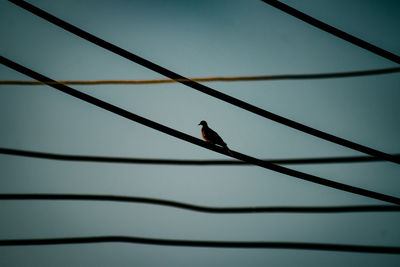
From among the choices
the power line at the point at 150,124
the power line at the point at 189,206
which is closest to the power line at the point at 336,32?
the power line at the point at 150,124

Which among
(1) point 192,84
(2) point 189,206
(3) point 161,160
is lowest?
(2) point 189,206

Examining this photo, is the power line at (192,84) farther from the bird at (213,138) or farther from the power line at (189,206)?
the bird at (213,138)

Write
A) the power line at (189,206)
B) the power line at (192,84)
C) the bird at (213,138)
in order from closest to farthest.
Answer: the power line at (192,84)
the power line at (189,206)
the bird at (213,138)

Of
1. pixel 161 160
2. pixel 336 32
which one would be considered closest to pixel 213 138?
pixel 161 160

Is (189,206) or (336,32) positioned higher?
(336,32)

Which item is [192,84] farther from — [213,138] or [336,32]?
[213,138]

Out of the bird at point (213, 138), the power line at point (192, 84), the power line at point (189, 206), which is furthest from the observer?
the bird at point (213, 138)

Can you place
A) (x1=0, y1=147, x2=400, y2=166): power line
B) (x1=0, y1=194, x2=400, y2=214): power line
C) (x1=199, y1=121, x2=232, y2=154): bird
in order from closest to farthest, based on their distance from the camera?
1. (x1=0, y1=147, x2=400, y2=166): power line
2. (x1=0, y1=194, x2=400, y2=214): power line
3. (x1=199, y1=121, x2=232, y2=154): bird

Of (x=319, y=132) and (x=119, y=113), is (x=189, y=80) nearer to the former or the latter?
(x=119, y=113)

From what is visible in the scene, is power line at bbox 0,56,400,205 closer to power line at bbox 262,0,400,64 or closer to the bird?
power line at bbox 262,0,400,64

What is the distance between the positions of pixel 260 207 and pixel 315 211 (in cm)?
43

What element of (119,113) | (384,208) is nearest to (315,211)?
(384,208)

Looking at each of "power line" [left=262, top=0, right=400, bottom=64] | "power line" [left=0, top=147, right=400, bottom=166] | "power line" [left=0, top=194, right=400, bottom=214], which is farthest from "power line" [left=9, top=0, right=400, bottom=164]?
"power line" [left=262, top=0, right=400, bottom=64]

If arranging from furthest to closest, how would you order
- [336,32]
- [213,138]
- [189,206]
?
[213,138] < [189,206] < [336,32]
